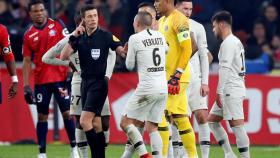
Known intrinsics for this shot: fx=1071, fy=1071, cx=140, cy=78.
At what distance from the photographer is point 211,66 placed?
69.0 feet

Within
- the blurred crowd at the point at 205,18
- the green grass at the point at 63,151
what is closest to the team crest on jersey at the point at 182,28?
the green grass at the point at 63,151

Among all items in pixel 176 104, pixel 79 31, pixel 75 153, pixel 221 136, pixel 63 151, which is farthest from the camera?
pixel 63 151

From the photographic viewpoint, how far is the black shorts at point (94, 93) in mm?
14180

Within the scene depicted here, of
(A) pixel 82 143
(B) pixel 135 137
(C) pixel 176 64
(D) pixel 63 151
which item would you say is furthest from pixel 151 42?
(D) pixel 63 151

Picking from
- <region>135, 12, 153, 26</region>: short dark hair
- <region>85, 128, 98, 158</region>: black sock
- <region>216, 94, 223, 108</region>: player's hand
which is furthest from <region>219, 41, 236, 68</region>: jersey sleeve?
<region>85, 128, 98, 158</region>: black sock

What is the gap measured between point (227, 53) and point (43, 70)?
315 cm

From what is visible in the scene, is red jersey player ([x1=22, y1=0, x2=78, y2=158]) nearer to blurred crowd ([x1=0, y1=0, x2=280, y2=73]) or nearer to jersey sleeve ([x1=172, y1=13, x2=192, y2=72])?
jersey sleeve ([x1=172, y1=13, x2=192, y2=72])

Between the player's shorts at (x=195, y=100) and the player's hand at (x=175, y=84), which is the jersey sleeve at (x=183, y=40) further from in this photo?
the player's shorts at (x=195, y=100)

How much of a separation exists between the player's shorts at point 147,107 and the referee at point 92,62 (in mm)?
470

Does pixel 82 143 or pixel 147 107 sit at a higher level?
pixel 147 107

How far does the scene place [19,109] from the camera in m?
20.5

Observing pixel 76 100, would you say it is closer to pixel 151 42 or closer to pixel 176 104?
pixel 176 104

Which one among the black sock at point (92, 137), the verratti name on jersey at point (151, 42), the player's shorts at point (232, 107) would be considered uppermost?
the verratti name on jersey at point (151, 42)

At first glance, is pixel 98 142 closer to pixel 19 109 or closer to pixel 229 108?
pixel 229 108
